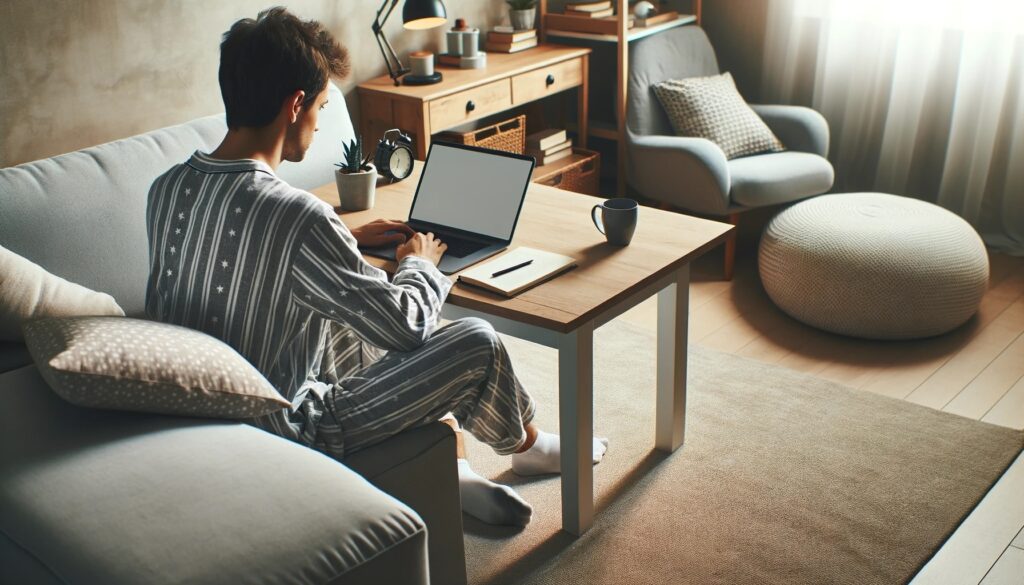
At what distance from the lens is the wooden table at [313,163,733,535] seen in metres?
2.00

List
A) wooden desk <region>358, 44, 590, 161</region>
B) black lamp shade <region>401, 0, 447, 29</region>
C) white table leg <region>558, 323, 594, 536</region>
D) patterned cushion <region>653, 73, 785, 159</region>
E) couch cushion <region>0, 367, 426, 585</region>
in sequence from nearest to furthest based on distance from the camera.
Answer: couch cushion <region>0, 367, 426, 585</region> < white table leg <region>558, 323, 594, 536</region> < black lamp shade <region>401, 0, 447, 29</region> < wooden desk <region>358, 44, 590, 161</region> < patterned cushion <region>653, 73, 785, 159</region>

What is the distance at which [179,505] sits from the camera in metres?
1.43

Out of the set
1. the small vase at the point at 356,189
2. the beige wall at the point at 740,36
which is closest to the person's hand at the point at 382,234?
the small vase at the point at 356,189

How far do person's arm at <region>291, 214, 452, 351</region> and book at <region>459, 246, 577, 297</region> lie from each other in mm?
221

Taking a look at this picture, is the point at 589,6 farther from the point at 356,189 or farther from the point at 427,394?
the point at 427,394

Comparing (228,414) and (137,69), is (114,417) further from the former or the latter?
(137,69)

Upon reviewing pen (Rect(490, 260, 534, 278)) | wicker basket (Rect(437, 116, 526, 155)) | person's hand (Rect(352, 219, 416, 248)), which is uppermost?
person's hand (Rect(352, 219, 416, 248))

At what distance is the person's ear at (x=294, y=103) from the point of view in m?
1.87

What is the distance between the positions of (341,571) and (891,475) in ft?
5.19

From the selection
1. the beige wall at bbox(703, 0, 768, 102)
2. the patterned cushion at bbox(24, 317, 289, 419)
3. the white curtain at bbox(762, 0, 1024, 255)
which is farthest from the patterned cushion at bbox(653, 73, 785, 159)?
the patterned cushion at bbox(24, 317, 289, 419)

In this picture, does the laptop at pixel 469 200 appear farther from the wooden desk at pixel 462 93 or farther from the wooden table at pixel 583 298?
the wooden desk at pixel 462 93

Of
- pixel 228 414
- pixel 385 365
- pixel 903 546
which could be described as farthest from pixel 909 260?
pixel 228 414

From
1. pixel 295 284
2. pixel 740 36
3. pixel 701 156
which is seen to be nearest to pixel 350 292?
pixel 295 284

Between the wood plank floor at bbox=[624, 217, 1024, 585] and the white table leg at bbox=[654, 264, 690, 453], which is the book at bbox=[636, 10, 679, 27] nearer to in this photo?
the wood plank floor at bbox=[624, 217, 1024, 585]
